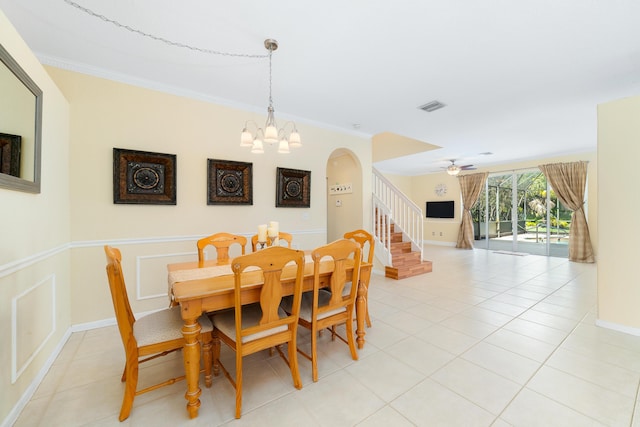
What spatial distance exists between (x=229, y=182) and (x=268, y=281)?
6.93ft

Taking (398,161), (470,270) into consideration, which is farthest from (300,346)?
(398,161)

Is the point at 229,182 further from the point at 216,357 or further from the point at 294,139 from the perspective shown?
the point at 216,357

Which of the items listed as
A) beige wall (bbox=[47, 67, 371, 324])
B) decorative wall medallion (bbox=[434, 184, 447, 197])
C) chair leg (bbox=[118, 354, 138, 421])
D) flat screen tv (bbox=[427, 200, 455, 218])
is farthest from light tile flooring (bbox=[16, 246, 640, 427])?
decorative wall medallion (bbox=[434, 184, 447, 197])

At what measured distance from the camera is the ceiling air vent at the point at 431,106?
342 centimetres

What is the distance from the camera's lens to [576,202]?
5.82 metres

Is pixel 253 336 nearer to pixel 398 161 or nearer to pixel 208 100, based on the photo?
pixel 208 100

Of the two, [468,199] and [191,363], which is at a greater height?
[468,199]

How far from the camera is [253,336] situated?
1.62m

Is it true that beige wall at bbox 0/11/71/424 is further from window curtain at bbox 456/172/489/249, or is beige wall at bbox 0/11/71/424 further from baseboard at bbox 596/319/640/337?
window curtain at bbox 456/172/489/249

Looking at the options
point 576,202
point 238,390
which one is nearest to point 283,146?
point 238,390

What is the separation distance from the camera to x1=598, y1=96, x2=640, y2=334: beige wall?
2.49 m

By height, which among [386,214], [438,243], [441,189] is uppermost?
[441,189]

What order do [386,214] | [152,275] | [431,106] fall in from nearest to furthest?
[152,275] → [431,106] → [386,214]

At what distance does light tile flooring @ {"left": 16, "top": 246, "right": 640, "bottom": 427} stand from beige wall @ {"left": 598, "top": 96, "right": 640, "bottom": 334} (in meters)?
0.29
